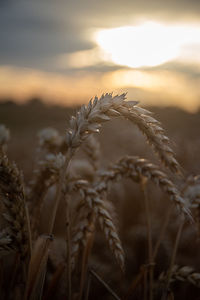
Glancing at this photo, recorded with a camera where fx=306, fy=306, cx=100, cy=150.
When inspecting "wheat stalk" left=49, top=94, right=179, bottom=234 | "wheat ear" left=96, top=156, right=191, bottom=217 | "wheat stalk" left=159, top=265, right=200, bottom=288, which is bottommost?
"wheat stalk" left=159, top=265, right=200, bottom=288

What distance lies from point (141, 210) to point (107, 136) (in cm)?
372

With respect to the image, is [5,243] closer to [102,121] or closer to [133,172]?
A: [102,121]

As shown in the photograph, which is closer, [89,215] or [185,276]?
[89,215]

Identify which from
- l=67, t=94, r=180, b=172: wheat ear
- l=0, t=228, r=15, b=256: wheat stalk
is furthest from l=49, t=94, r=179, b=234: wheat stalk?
l=0, t=228, r=15, b=256: wheat stalk

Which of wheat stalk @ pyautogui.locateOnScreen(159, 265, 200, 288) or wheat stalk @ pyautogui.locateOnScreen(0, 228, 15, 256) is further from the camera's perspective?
wheat stalk @ pyautogui.locateOnScreen(159, 265, 200, 288)

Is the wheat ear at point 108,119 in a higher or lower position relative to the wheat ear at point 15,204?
higher

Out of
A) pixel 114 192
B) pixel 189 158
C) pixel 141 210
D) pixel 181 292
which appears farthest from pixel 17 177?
pixel 189 158

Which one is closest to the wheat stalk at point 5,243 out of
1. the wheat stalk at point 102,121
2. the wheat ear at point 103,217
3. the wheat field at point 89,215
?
the wheat field at point 89,215

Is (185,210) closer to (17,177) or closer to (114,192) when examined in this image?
(17,177)

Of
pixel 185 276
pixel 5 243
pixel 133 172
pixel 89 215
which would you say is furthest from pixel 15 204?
pixel 185 276

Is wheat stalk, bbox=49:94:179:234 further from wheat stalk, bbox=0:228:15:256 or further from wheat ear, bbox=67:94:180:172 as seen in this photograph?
wheat stalk, bbox=0:228:15:256

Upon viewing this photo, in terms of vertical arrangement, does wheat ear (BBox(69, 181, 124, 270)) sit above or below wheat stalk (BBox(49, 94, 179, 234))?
below

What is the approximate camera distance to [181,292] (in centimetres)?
208

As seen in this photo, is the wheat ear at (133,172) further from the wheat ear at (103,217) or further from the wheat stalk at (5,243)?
the wheat stalk at (5,243)
